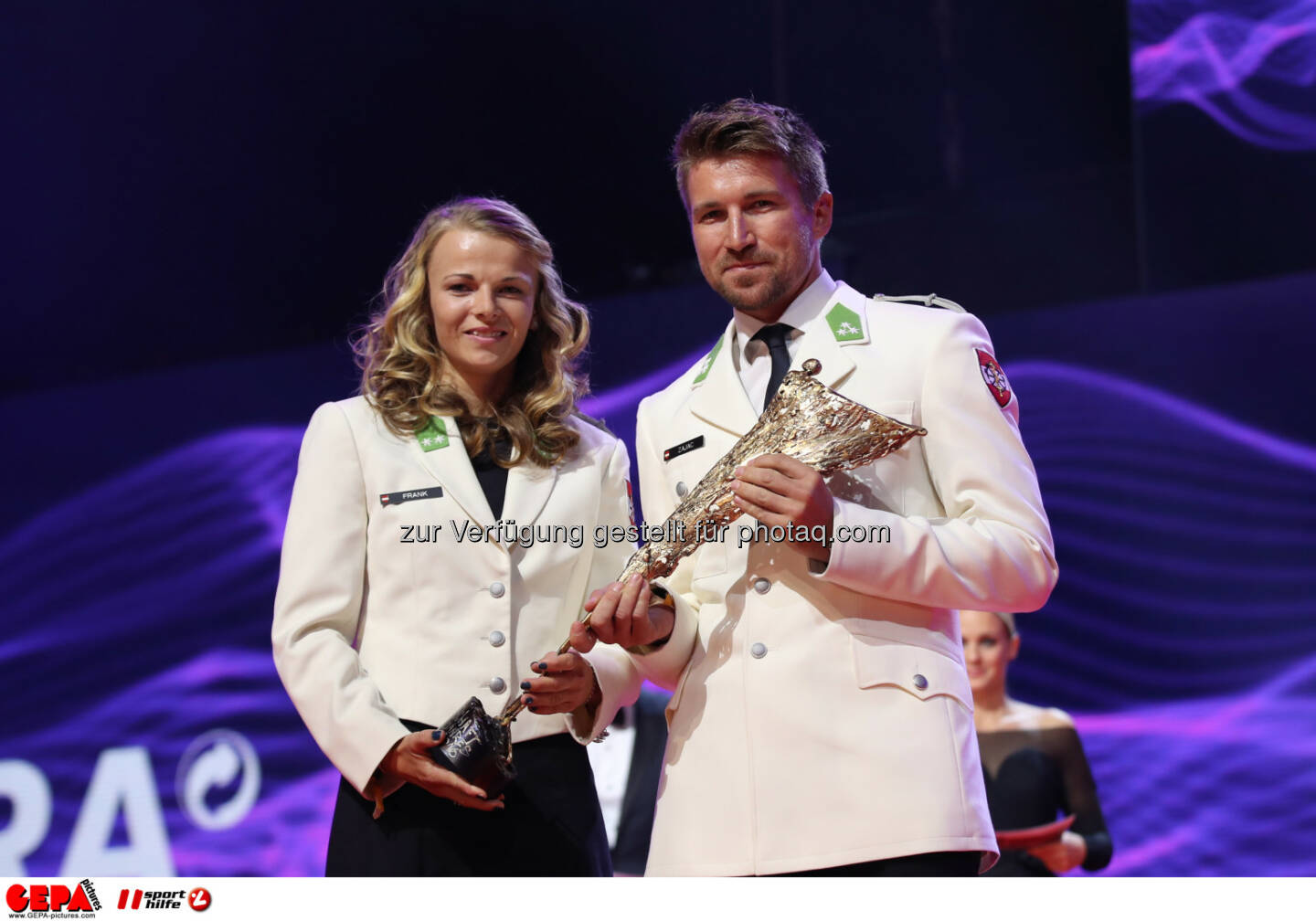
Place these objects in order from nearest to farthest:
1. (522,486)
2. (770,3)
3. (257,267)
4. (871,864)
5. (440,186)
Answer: (871,864), (522,486), (770,3), (440,186), (257,267)

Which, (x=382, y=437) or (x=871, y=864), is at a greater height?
(x=382, y=437)

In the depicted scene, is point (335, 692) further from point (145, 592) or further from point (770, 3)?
point (145, 592)

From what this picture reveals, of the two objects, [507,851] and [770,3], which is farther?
[770,3]

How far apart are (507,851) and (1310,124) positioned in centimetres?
382

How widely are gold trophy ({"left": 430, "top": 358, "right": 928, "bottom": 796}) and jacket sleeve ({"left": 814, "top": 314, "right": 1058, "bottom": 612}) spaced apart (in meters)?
0.10

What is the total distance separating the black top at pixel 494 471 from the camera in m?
2.19

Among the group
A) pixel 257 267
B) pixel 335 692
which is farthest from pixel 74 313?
pixel 335 692

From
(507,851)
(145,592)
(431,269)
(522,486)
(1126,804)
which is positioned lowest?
(1126,804)

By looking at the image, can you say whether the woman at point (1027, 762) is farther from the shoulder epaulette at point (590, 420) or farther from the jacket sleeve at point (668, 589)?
the jacket sleeve at point (668, 589)

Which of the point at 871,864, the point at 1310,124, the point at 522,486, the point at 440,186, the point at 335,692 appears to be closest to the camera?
the point at 871,864

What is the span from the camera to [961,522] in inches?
72.1

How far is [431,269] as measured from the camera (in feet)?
7.63
